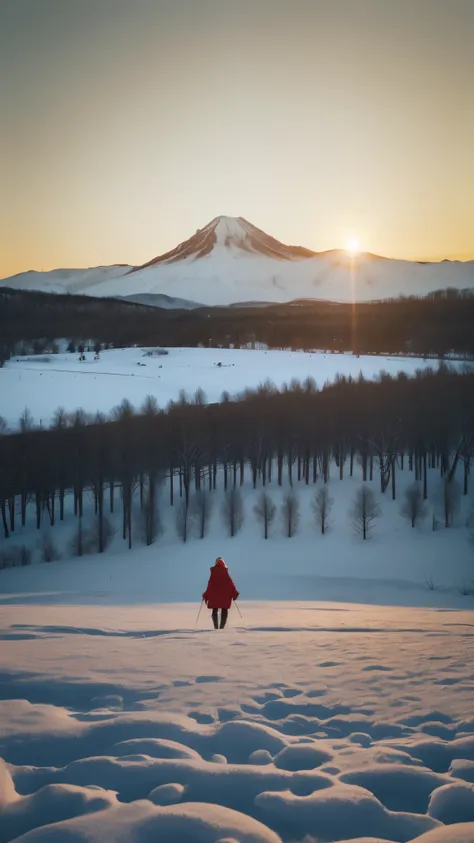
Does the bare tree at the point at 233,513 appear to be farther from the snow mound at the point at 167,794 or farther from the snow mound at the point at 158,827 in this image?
the snow mound at the point at 158,827

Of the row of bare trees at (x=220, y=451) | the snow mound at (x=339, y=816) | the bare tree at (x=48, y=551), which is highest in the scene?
the snow mound at (x=339, y=816)

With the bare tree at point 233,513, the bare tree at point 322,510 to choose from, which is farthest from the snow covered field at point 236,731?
the bare tree at point 233,513

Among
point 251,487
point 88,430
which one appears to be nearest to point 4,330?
point 88,430

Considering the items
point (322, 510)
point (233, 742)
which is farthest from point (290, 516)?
point (233, 742)

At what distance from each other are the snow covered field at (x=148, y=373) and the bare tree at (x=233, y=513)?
2869 cm

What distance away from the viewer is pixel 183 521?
3497cm

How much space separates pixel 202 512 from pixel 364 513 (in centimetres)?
979

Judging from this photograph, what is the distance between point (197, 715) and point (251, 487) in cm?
3686

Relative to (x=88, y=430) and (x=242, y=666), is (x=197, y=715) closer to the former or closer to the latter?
(x=242, y=666)

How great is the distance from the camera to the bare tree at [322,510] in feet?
108

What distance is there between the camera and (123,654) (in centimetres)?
663

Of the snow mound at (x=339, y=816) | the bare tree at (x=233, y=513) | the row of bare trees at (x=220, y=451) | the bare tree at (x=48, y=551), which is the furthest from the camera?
the row of bare trees at (x=220, y=451)

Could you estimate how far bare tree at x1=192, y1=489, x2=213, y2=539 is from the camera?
33625mm

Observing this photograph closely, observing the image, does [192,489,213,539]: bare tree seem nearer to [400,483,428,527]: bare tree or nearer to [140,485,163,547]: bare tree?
[140,485,163,547]: bare tree
